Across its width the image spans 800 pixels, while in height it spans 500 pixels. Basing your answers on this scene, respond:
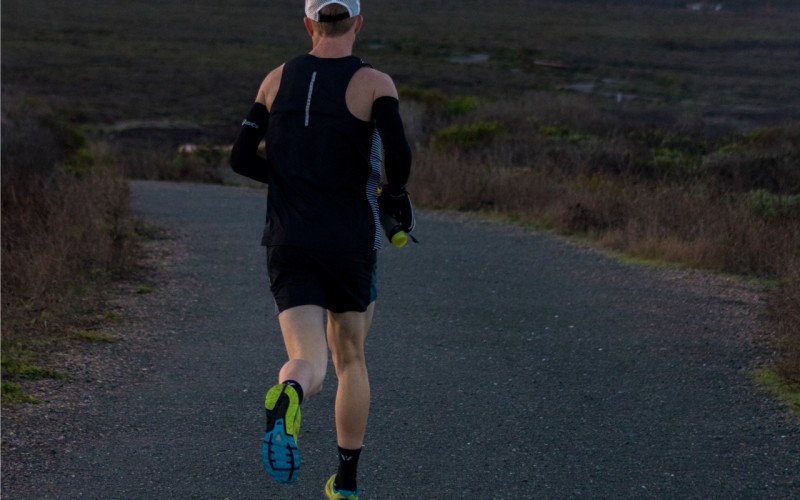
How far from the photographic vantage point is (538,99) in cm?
2997

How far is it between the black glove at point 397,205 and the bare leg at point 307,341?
45 centimetres

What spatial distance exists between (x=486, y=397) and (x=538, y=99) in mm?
24606

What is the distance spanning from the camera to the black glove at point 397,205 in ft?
Answer: 13.2

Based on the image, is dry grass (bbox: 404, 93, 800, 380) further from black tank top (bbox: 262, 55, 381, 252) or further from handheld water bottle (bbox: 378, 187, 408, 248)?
black tank top (bbox: 262, 55, 381, 252)

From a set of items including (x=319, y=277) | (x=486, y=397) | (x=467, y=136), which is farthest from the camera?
(x=467, y=136)

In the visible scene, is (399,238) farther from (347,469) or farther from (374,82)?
(347,469)

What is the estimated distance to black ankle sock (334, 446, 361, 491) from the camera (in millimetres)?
4184

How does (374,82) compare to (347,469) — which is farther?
(347,469)

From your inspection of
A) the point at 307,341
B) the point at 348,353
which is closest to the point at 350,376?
the point at 348,353

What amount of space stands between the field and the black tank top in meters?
3.42

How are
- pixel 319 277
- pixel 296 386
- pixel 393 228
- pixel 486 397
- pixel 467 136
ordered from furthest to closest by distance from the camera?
pixel 467 136 < pixel 486 397 < pixel 393 228 < pixel 319 277 < pixel 296 386

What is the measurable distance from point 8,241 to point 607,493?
6931 mm

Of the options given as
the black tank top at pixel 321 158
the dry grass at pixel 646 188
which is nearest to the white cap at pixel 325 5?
the black tank top at pixel 321 158

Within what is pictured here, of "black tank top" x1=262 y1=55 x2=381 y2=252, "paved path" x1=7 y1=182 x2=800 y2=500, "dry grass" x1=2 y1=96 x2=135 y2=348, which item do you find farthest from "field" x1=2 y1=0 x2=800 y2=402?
"dry grass" x1=2 y1=96 x2=135 y2=348
